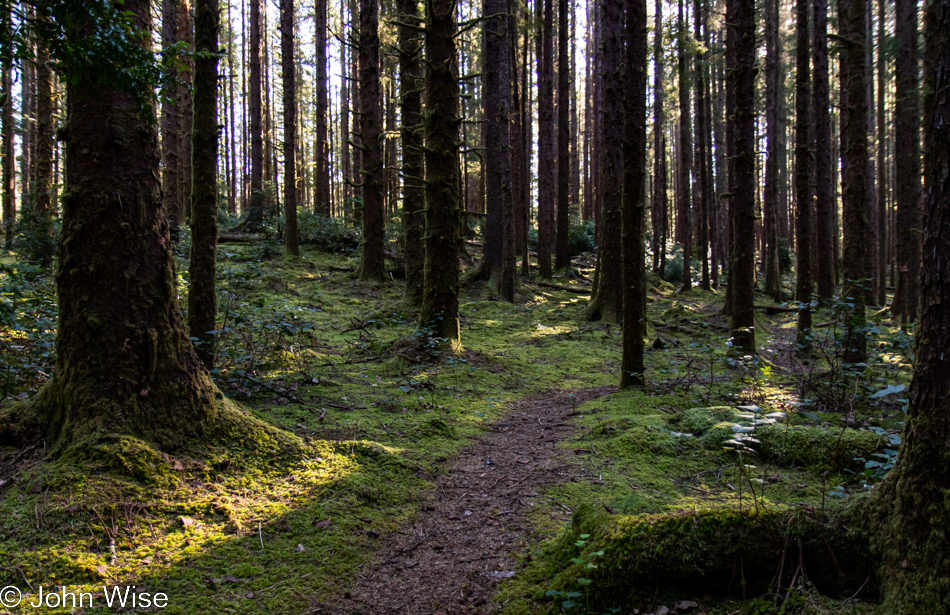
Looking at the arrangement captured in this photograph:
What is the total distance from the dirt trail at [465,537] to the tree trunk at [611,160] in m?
7.51

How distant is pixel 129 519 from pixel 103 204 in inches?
79.1

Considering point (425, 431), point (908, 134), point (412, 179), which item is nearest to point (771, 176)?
point (908, 134)

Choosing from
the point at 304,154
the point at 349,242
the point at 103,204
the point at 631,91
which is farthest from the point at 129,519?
the point at 304,154

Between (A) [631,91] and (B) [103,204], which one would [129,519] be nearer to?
(B) [103,204]

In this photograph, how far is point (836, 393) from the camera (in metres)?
5.64

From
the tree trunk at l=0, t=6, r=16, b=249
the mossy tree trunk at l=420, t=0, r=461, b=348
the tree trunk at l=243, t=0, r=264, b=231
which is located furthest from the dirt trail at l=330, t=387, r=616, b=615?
the tree trunk at l=243, t=0, r=264, b=231

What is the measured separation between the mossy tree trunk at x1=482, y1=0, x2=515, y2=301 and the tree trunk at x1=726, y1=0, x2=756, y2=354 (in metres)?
7.04

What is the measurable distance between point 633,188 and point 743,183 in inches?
118

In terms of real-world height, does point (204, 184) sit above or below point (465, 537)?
above

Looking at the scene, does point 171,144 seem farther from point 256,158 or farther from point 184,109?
point 256,158

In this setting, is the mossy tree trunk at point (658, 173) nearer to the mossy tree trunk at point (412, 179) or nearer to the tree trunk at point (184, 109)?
the mossy tree trunk at point (412, 179)

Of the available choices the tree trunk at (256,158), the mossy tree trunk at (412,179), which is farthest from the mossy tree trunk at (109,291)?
the tree trunk at (256,158)

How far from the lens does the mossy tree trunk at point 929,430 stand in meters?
1.95

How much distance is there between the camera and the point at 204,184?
5.51 m
